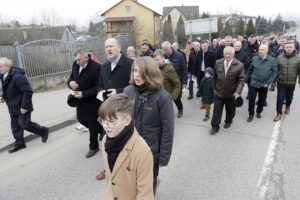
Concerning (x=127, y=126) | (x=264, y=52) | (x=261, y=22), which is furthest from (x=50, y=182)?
(x=261, y=22)

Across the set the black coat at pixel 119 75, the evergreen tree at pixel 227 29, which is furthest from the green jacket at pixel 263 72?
the evergreen tree at pixel 227 29

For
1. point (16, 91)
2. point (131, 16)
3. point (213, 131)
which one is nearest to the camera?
point (16, 91)

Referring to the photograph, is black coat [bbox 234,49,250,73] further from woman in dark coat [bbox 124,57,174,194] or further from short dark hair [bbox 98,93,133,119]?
short dark hair [bbox 98,93,133,119]

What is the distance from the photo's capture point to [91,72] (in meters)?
4.10

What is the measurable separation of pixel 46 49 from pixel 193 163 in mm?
8628

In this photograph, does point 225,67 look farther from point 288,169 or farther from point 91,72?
point 91,72

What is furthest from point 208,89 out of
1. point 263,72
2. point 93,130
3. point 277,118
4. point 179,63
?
point 93,130

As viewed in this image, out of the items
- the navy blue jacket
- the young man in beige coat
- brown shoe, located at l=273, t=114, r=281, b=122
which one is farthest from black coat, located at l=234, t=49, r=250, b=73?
the young man in beige coat

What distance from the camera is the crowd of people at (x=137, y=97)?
6.15 ft

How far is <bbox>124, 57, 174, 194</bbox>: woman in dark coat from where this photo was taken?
2.47 metres

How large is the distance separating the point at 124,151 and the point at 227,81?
3783 millimetres

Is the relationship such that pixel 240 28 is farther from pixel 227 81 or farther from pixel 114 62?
pixel 114 62

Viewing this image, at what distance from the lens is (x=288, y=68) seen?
19.2 feet

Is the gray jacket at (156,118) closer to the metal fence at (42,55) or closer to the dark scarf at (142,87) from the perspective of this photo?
the dark scarf at (142,87)
